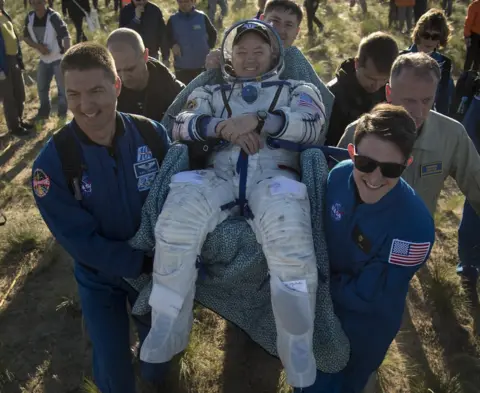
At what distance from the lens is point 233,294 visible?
2562 millimetres

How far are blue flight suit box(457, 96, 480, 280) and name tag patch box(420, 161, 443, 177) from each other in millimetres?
1247

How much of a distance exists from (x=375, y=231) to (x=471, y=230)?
2.19 meters

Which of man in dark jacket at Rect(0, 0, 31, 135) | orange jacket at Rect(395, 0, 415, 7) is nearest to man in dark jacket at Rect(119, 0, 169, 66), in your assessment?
man in dark jacket at Rect(0, 0, 31, 135)

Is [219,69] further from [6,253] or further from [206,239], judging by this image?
[6,253]

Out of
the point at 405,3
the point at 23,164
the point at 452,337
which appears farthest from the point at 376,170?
the point at 405,3

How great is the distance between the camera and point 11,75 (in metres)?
7.22

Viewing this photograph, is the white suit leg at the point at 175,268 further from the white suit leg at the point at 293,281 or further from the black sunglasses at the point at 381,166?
the black sunglasses at the point at 381,166

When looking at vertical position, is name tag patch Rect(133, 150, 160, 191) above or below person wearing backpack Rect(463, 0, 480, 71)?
above

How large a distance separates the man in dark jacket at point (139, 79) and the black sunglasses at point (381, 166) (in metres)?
1.91

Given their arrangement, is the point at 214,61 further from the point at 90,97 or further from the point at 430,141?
the point at 430,141

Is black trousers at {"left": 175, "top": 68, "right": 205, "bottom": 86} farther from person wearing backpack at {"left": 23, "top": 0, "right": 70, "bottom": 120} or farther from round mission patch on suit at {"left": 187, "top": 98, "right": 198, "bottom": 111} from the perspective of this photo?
round mission patch on suit at {"left": 187, "top": 98, "right": 198, "bottom": 111}

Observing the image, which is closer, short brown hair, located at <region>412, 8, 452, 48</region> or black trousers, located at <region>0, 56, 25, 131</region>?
short brown hair, located at <region>412, 8, 452, 48</region>

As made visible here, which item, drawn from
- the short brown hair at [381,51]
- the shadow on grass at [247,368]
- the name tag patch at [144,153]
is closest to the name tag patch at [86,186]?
the name tag patch at [144,153]

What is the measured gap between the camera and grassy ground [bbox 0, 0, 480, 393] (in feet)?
10.8
